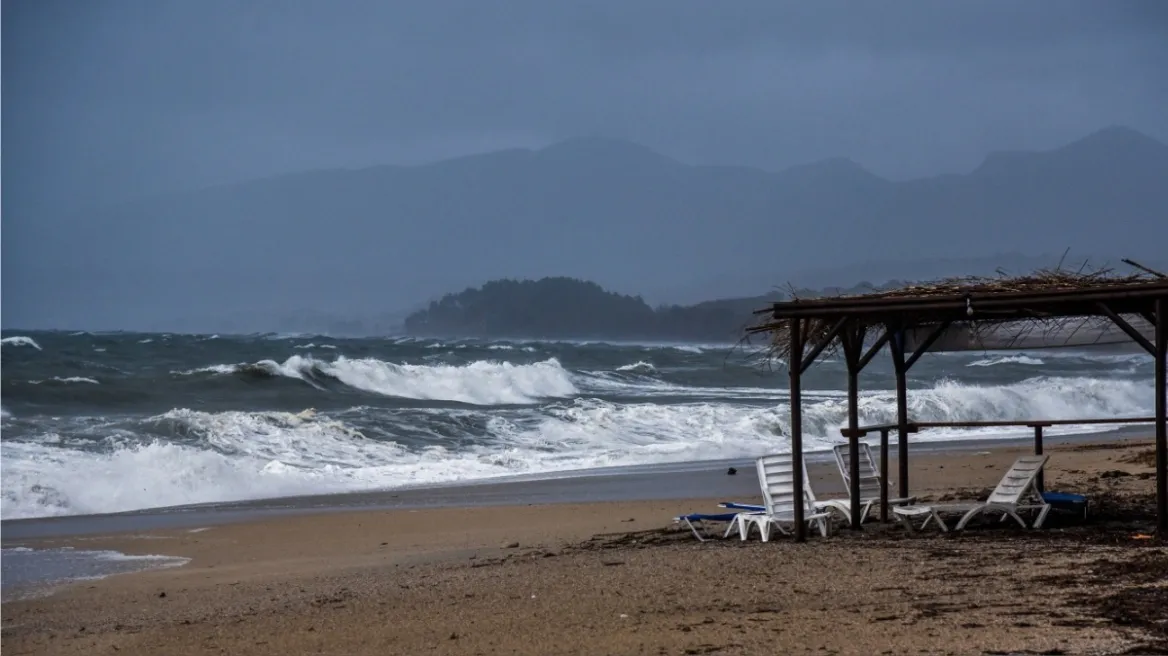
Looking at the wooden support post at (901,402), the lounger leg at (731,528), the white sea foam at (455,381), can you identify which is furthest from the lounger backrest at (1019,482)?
the white sea foam at (455,381)

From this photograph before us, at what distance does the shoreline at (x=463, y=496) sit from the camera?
46.6 feet

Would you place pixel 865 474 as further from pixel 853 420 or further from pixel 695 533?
pixel 695 533

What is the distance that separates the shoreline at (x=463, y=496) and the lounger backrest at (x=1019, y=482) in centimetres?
468

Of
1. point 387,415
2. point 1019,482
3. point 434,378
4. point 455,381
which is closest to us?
point 1019,482

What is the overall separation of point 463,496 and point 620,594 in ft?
26.7

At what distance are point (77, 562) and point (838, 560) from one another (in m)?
6.92

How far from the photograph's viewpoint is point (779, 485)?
10812mm

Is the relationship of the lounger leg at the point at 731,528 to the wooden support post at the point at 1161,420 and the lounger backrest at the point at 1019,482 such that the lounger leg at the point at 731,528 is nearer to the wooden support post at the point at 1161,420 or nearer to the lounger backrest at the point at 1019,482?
the lounger backrest at the point at 1019,482

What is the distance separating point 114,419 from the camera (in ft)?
78.0

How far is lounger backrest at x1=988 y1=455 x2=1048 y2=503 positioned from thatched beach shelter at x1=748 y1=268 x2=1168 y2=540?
86 centimetres

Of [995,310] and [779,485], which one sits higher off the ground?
[995,310]

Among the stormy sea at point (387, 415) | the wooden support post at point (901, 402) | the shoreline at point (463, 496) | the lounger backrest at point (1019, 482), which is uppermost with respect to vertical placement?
the wooden support post at point (901, 402)

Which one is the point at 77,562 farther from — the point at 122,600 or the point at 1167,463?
the point at 1167,463

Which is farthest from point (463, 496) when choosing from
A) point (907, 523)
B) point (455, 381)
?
point (455, 381)
